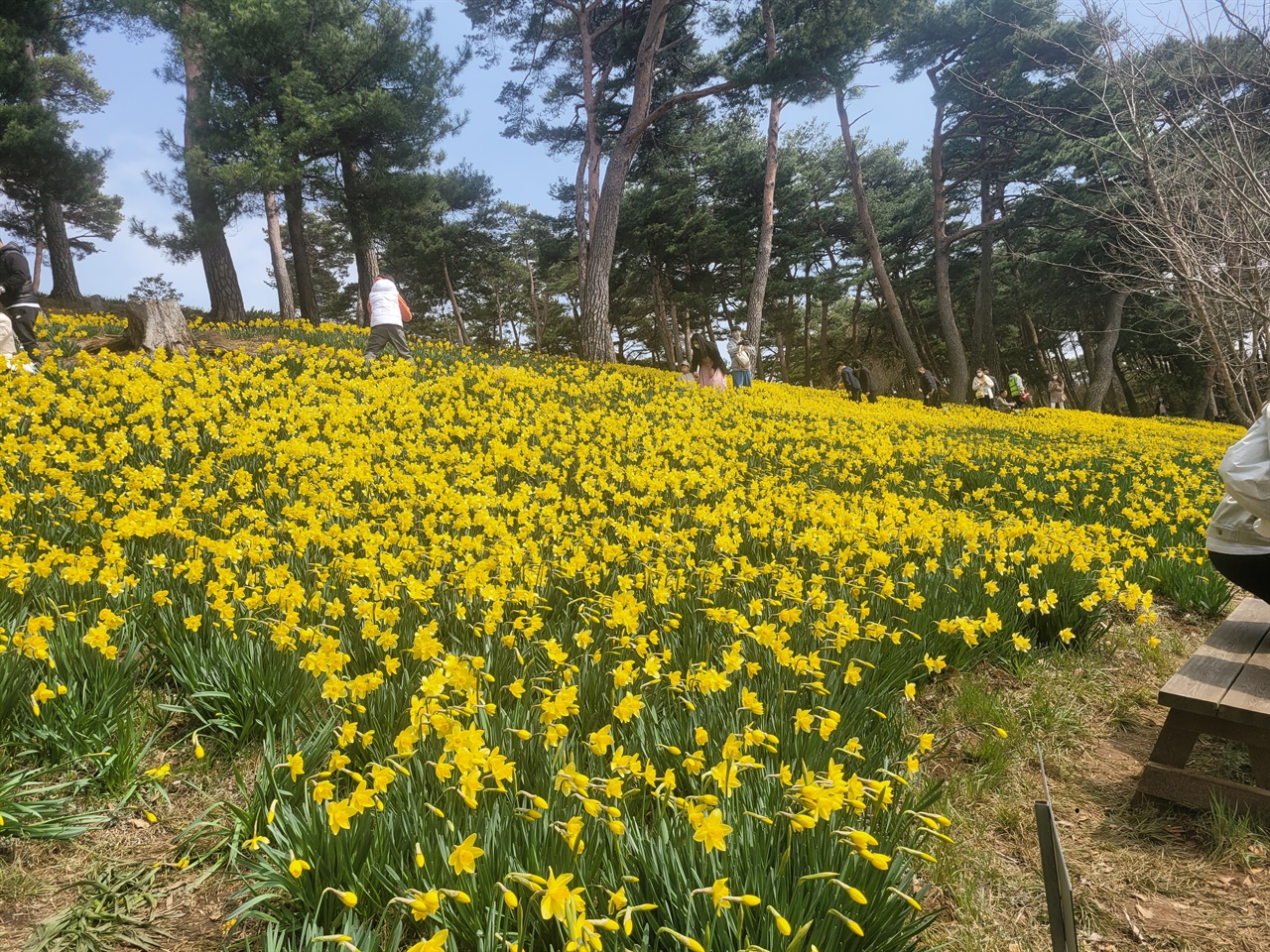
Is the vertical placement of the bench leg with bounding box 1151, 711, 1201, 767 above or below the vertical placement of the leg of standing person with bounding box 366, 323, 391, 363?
below

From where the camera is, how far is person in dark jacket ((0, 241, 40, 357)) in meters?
7.61

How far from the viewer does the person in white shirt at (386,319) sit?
927 centimetres

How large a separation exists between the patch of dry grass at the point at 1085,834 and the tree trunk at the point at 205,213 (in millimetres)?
13191

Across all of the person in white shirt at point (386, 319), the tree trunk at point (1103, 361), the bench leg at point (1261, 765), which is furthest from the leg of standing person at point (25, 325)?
the tree trunk at point (1103, 361)

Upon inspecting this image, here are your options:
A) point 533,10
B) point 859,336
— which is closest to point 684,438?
point 533,10

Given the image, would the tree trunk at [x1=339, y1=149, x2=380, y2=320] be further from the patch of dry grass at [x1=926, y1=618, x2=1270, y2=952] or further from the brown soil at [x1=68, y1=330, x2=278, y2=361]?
the patch of dry grass at [x1=926, y1=618, x2=1270, y2=952]

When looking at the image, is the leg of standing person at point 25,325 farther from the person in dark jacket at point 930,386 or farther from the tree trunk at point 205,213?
the person in dark jacket at point 930,386

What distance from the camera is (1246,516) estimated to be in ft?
8.93

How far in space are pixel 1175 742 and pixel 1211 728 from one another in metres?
0.12

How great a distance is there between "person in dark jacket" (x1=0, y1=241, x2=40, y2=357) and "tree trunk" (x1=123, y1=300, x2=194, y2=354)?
2.95 ft

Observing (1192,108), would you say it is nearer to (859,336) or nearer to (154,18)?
(154,18)

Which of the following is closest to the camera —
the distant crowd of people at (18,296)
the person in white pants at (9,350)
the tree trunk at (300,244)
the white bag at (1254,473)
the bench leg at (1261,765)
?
the bench leg at (1261,765)

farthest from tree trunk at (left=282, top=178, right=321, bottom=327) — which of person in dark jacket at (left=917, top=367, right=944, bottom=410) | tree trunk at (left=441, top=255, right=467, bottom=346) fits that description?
person in dark jacket at (left=917, top=367, right=944, bottom=410)

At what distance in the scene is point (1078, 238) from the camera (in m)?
19.0
